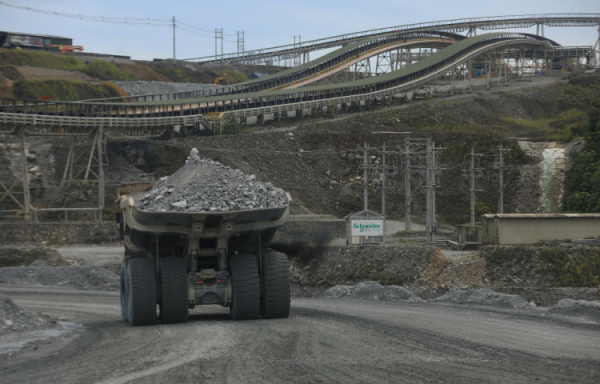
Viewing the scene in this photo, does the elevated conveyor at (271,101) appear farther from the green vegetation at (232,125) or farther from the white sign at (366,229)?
the white sign at (366,229)

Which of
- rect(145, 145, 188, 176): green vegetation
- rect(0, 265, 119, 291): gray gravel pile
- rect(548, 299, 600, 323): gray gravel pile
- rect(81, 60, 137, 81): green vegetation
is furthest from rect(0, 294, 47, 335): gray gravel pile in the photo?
rect(81, 60, 137, 81): green vegetation

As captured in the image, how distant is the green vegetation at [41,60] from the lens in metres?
102

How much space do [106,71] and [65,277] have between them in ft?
279

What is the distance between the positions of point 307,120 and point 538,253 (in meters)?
53.4

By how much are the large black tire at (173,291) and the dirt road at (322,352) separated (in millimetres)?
331

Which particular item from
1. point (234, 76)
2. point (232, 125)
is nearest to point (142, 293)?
point (232, 125)

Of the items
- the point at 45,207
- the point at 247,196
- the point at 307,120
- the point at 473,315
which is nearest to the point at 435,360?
the point at 247,196

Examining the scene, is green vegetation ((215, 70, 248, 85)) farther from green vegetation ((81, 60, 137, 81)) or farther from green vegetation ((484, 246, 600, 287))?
green vegetation ((484, 246, 600, 287))

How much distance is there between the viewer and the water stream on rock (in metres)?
57.4

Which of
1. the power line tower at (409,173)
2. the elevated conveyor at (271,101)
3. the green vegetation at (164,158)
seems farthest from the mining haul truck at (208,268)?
the green vegetation at (164,158)

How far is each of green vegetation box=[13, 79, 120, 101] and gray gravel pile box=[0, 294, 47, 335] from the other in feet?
235

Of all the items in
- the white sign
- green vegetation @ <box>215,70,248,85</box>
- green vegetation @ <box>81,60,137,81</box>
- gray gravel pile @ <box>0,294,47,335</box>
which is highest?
green vegetation @ <box>215,70,248,85</box>

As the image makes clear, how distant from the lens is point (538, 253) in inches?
1092

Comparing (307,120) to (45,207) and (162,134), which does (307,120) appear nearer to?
(162,134)
